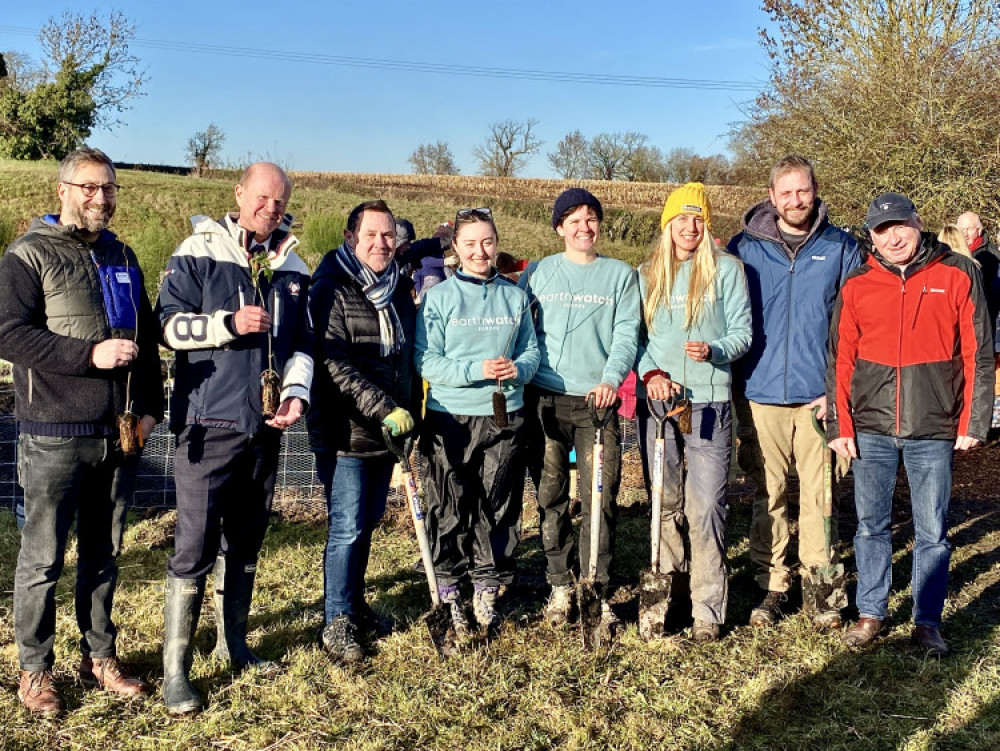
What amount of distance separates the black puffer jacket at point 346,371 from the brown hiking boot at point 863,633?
229cm

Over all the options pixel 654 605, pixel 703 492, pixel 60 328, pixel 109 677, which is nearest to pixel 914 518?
pixel 703 492

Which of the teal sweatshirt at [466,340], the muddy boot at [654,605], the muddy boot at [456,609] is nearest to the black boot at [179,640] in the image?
the muddy boot at [456,609]

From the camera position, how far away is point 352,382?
146 inches

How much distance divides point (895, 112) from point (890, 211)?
988 centimetres

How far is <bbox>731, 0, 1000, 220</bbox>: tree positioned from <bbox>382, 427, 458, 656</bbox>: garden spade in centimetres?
1028

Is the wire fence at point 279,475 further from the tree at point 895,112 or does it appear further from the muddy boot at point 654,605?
the tree at point 895,112

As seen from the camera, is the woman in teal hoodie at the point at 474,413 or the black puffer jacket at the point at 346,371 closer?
the black puffer jacket at the point at 346,371

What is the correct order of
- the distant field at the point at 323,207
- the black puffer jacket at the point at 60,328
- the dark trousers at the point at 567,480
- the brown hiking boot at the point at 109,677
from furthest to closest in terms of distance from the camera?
the distant field at the point at 323,207, the dark trousers at the point at 567,480, the brown hiking boot at the point at 109,677, the black puffer jacket at the point at 60,328

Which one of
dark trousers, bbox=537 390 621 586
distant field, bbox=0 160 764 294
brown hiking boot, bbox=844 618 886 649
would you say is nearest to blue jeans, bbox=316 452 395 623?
dark trousers, bbox=537 390 621 586

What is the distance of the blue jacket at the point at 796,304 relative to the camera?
13.6 feet

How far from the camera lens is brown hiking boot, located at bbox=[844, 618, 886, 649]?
13.1 feet

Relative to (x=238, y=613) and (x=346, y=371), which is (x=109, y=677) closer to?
(x=238, y=613)

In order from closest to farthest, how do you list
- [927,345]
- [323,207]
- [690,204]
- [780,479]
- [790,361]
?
[927,345] < [690,204] < [790,361] < [780,479] < [323,207]

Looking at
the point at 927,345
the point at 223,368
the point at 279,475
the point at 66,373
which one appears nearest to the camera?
the point at 66,373
